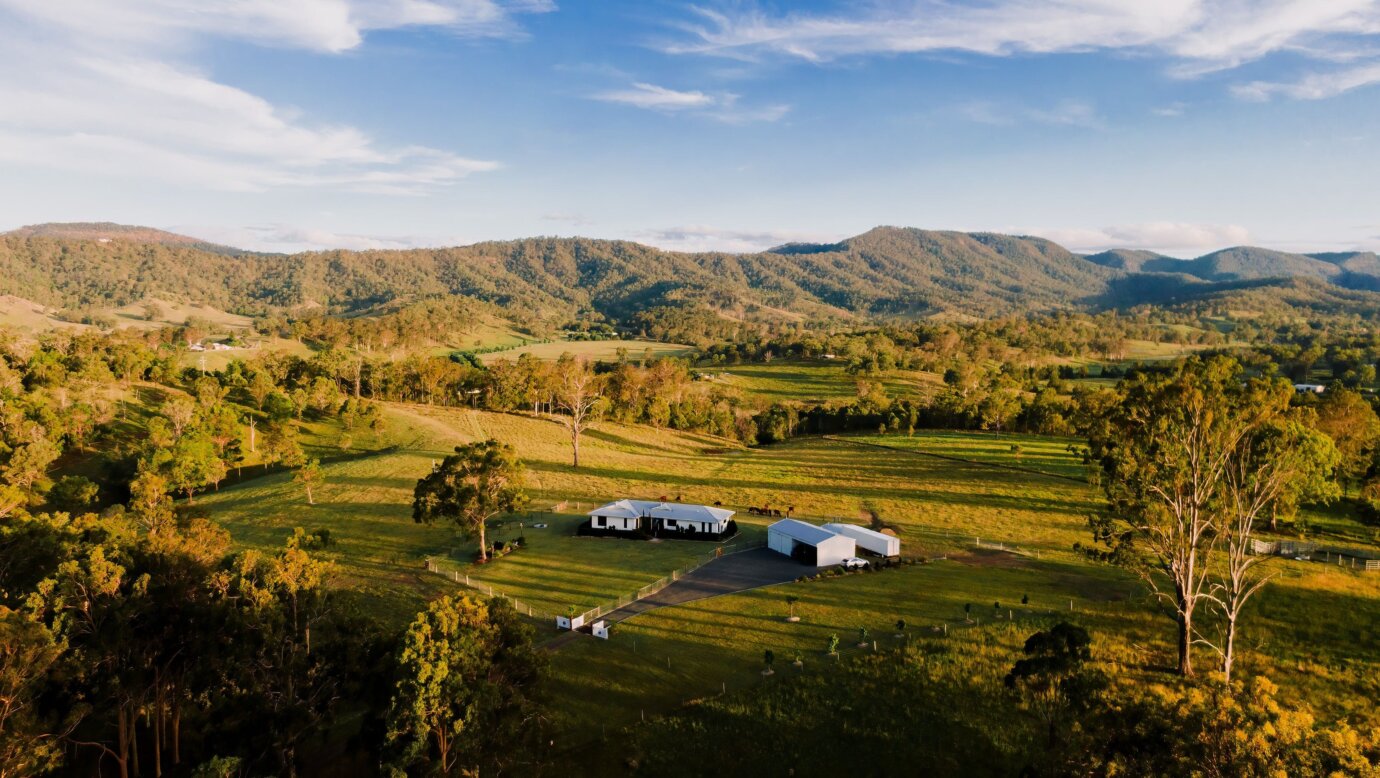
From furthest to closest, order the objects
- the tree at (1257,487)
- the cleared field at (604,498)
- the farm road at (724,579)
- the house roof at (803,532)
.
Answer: the house roof at (803,532)
the cleared field at (604,498)
the farm road at (724,579)
the tree at (1257,487)

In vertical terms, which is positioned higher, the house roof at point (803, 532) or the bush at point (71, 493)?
the house roof at point (803, 532)

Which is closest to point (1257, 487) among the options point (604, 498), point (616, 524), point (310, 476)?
point (616, 524)

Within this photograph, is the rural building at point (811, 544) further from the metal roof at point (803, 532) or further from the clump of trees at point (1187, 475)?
the clump of trees at point (1187, 475)

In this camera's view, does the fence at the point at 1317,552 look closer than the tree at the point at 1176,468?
No

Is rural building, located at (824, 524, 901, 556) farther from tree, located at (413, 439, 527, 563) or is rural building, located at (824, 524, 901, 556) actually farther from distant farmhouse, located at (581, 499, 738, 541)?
tree, located at (413, 439, 527, 563)

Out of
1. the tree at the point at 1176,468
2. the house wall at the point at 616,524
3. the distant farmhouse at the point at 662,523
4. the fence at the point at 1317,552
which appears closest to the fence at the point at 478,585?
the distant farmhouse at the point at 662,523

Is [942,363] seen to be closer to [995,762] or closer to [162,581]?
[995,762]

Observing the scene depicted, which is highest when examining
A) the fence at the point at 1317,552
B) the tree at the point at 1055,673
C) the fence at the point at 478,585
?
the tree at the point at 1055,673

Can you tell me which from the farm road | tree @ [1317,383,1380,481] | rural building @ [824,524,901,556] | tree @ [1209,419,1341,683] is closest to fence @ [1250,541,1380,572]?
tree @ [1209,419,1341,683]
